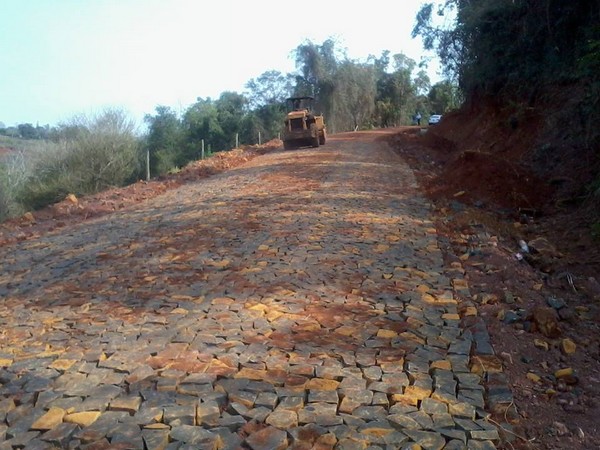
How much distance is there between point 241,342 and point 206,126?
44.5 metres

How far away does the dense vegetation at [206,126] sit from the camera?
97.0 feet

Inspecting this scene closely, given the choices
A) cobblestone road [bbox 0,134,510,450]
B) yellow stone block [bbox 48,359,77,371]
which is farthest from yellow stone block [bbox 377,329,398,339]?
yellow stone block [bbox 48,359,77,371]

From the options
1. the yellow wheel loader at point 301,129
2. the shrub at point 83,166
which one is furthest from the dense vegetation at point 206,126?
the yellow wheel loader at point 301,129

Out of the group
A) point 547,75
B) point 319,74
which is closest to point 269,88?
point 319,74

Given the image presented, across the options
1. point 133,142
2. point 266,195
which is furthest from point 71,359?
point 133,142

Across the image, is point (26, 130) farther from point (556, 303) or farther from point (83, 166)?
point (556, 303)

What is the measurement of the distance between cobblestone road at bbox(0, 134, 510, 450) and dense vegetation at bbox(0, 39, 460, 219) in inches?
807

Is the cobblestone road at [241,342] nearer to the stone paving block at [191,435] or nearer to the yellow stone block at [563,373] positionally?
the stone paving block at [191,435]

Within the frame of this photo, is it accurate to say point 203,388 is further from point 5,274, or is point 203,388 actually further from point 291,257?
point 5,274

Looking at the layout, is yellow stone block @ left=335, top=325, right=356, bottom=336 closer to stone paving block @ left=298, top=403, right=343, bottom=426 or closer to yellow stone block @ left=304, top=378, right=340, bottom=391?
yellow stone block @ left=304, top=378, right=340, bottom=391

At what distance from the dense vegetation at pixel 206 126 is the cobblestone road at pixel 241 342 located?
67.2 ft

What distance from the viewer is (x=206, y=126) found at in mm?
47969

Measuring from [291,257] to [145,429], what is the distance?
4185 mm

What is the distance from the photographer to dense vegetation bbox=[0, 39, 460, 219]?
29562 mm
